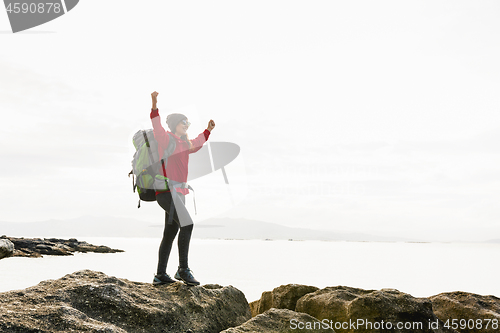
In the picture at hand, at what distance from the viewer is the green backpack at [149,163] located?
580 cm

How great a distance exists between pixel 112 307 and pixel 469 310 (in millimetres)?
7002

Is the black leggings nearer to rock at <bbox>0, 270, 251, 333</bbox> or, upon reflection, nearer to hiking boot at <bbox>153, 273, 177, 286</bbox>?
hiking boot at <bbox>153, 273, 177, 286</bbox>

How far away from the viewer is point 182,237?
597cm

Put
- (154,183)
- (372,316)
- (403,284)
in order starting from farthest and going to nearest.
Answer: (403,284), (372,316), (154,183)

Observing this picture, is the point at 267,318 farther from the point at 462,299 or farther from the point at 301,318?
the point at 462,299

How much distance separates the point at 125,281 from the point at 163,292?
62 centimetres

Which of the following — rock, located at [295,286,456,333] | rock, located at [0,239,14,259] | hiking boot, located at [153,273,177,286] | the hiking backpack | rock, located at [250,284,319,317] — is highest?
the hiking backpack

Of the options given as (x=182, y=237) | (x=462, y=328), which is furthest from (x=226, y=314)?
(x=462, y=328)

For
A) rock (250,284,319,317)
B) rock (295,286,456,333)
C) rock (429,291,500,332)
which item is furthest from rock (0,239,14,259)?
rock (429,291,500,332)

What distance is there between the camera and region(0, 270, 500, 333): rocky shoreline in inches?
173

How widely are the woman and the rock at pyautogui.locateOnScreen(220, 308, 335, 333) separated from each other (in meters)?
1.36

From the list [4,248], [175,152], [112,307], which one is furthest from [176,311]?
[4,248]

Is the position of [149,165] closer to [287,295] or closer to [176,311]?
[176,311]

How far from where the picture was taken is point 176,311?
17.9 feet
